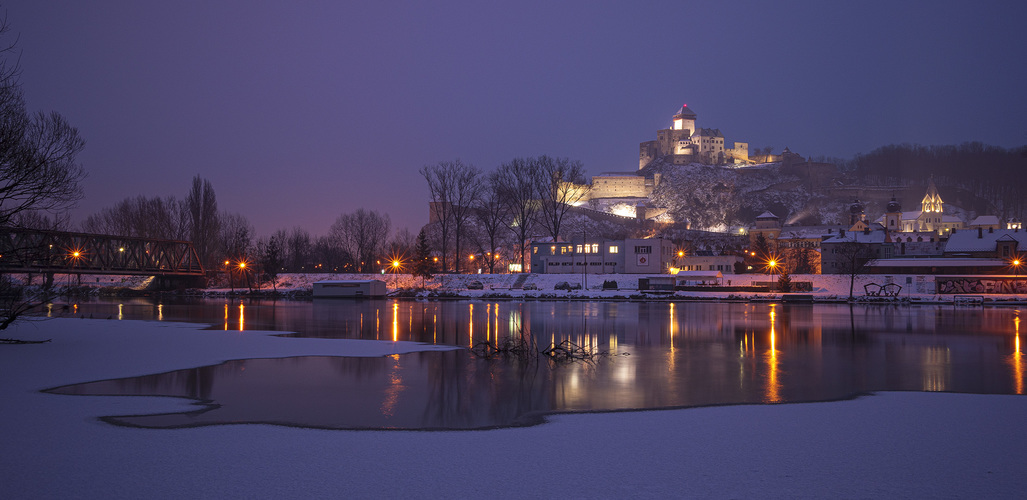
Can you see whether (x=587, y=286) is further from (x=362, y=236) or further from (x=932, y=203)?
(x=932, y=203)

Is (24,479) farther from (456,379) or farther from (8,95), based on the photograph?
(8,95)

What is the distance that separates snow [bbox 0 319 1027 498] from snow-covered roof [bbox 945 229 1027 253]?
270 feet

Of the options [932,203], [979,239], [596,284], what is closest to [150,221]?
[596,284]

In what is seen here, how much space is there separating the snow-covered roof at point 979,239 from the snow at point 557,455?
270ft

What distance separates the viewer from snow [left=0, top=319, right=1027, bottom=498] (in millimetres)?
6496

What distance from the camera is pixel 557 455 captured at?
Result: 25.5 ft

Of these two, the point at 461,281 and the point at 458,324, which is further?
the point at 461,281

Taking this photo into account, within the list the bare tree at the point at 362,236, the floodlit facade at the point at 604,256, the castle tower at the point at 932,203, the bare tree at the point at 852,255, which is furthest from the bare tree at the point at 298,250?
the castle tower at the point at 932,203

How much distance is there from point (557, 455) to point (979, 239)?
9297 cm

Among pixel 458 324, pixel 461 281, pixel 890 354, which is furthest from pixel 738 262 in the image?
pixel 890 354

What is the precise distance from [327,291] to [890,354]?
56993 millimetres

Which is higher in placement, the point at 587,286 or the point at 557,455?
the point at 587,286

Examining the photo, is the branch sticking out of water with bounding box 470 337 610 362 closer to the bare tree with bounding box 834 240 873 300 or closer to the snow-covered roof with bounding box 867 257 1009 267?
the bare tree with bounding box 834 240 873 300

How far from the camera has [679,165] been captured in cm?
18275
